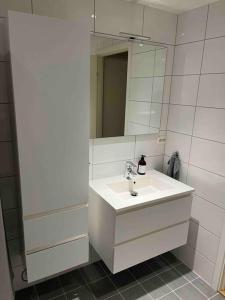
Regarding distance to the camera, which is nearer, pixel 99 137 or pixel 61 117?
pixel 61 117

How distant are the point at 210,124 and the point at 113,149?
76 cm

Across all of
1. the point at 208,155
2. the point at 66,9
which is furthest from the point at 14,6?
the point at 208,155

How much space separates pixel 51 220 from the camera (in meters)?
1.29

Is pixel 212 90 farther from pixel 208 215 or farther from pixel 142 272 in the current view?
pixel 142 272

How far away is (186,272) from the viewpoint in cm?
194

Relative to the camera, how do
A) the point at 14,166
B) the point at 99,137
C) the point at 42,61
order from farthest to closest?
the point at 99,137, the point at 14,166, the point at 42,61

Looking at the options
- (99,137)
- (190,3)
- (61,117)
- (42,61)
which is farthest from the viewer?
(99,137)

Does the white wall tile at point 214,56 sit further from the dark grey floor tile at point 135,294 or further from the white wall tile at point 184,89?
the dark grey floor tile at point 135,294

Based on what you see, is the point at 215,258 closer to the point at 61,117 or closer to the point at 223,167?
the point at 223,167

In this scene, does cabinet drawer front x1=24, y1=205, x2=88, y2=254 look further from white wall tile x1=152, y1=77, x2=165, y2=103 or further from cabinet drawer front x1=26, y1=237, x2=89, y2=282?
white wall tile x1=152, y1=77, x2=165, y2=103

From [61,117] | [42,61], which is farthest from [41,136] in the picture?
[42,61]

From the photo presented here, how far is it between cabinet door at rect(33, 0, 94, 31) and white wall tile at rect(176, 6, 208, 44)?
763mm

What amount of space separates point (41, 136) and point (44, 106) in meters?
0.16

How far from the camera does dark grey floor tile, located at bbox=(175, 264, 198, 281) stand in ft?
6.23
